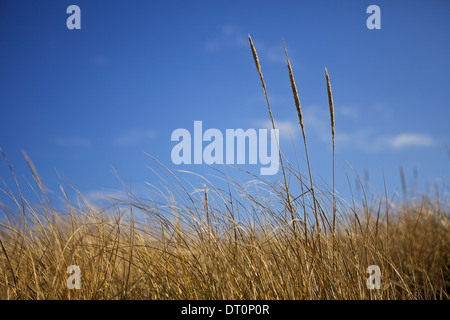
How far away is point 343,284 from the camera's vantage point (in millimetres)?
1925

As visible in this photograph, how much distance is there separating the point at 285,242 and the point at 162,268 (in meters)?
0.82

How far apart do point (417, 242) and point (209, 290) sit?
3578 mm
